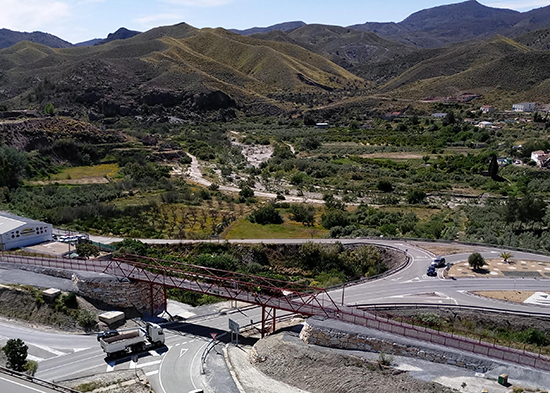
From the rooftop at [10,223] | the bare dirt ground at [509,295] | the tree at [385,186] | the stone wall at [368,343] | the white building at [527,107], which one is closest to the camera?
the stone wall at [368,343]

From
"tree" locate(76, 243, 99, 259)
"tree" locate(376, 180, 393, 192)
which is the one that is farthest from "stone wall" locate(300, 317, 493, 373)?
"tree" locate(376, 180, 393, 192)

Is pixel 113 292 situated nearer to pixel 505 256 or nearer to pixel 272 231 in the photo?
pixel 272 231

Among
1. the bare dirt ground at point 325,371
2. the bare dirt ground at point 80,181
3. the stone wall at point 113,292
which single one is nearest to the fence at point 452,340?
the bare dirt ground at point 325,371

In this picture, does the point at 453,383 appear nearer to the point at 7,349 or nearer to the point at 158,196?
the point at 7,349

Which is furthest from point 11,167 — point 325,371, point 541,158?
point 541,158

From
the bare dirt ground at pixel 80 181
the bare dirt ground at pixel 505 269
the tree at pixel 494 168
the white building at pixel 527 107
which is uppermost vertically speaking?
the white building at pixel 527 107

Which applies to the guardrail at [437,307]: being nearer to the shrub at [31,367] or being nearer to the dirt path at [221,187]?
the shrub at [31,367]
